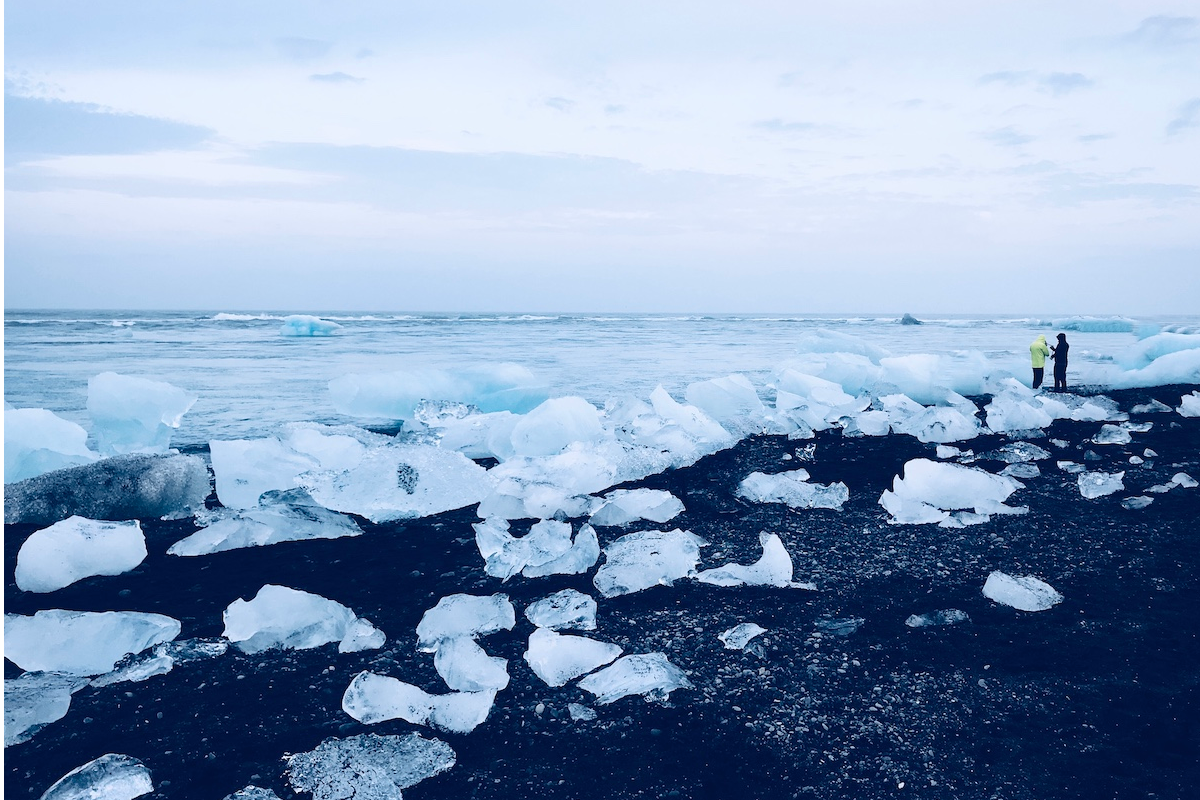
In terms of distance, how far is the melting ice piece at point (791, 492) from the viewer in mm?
4066

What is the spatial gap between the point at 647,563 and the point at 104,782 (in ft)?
6.19

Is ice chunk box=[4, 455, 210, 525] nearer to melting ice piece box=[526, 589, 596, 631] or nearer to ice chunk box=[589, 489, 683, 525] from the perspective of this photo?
ice chunk box=[589, 489, 683, 525]

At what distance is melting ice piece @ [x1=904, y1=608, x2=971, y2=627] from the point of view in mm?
2594

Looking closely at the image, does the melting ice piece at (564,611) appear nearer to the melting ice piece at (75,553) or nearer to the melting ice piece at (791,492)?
the melting ice piece at (791,492)

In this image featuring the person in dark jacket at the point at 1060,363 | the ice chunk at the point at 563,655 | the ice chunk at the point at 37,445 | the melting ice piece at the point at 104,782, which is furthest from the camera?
the person in dark jacket at the point at 1060,363

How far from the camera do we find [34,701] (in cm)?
217

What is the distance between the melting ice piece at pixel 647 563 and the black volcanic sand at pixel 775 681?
6 cm

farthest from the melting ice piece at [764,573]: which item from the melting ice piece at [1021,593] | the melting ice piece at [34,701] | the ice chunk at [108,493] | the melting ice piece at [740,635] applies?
the ice chunk at [108,493]

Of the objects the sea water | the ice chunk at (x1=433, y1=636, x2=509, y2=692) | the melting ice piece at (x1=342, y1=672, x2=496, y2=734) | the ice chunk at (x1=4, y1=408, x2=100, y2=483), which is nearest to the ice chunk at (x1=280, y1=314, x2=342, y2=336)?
the sea water

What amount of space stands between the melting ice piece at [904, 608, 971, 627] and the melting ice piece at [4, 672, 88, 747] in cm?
264

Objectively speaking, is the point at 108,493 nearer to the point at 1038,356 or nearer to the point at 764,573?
the point at 764,573

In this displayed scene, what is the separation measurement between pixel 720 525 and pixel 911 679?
5.30 feet

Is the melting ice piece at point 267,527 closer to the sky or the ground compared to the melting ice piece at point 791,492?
closer to the ground

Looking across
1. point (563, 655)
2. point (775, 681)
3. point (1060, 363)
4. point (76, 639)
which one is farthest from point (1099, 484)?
point (1060, 363)
